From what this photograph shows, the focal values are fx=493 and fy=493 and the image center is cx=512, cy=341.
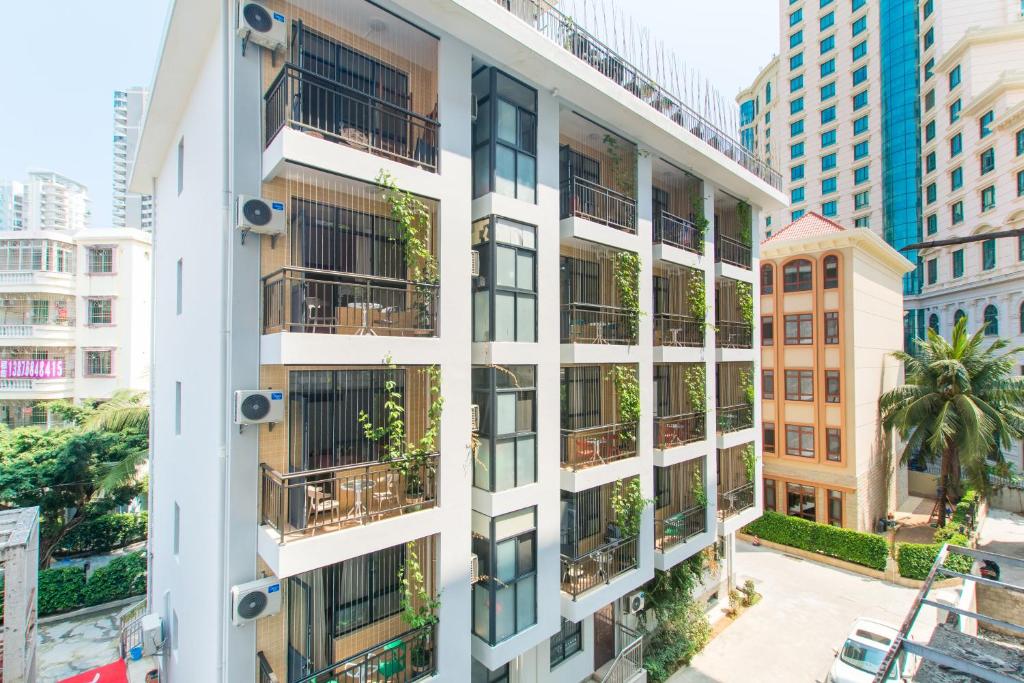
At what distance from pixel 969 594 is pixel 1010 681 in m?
13.9

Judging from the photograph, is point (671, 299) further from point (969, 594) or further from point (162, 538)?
point (162, 538)

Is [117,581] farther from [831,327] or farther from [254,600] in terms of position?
[831,327]

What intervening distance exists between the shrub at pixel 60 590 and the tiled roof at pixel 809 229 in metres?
26.7

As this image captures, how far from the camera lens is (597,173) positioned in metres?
11.6

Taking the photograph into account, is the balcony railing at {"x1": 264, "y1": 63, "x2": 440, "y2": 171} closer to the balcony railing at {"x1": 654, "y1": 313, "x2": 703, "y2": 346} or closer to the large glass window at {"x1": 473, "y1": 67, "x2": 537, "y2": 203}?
the large glass window at {"x1": 473, "y1": 67, "x2": 537, "y2": 203}

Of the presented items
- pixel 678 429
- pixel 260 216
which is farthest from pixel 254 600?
pixel 678 429

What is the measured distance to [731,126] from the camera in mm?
14250

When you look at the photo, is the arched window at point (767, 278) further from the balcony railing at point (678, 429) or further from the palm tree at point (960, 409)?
the balcony railing at point (678, 429)

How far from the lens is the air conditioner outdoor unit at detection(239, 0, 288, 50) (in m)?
6.22

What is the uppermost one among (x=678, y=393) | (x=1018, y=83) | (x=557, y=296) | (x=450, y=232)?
(x=1018, y=83)

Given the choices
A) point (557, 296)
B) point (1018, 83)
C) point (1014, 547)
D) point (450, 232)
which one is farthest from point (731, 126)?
point (1018, 83)

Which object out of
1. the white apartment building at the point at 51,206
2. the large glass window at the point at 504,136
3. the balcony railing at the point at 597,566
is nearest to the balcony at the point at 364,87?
the large glass window at the point at 504,136

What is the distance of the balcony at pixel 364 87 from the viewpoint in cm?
664

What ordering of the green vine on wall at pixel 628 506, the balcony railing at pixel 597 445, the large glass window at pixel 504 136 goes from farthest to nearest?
1. the green vine on wall at pixel 628 506
2. the balcony railing at pixel 597 445
3. the large glass window at pixel 504 136
